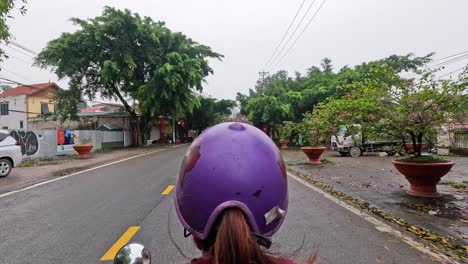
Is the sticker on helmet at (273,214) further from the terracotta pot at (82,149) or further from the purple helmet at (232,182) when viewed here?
the terracotta pot at (82,149)

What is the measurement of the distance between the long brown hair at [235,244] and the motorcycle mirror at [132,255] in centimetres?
25

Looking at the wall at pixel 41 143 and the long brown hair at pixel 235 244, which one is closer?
the long brown hair at pixel 235 244

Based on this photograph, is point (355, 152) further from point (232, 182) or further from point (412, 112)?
point (232, 182)

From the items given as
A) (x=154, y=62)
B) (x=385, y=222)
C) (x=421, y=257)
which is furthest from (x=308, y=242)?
(x=154, y=62)

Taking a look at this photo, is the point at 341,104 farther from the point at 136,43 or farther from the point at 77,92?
the point at 77,92

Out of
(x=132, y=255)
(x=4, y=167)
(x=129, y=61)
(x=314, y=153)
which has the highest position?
(x=129, y=61)

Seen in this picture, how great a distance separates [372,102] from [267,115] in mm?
24252

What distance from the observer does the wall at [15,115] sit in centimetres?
4272

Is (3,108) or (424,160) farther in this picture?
(3,108)

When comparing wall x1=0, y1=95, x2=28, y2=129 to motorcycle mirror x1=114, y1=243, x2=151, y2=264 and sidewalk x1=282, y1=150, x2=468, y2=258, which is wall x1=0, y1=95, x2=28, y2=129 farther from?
motorcycle mirror x1=114, y1=243, x2=151, y2=264

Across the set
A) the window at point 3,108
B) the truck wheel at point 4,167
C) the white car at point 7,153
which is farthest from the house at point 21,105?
the truck wheel at point 4,167

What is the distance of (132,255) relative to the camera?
120cm

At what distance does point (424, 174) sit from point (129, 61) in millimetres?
23458

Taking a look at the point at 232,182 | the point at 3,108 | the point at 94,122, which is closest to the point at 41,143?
the point at 94,122
